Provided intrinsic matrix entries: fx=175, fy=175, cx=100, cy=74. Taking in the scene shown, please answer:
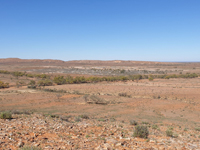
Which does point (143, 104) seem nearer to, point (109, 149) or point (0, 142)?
point (109, 149)

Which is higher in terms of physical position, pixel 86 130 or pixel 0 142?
pixel 0 142

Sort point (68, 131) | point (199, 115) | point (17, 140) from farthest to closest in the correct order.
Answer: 1. point (199, 115)
2. point (68, 131)
3. point (17, 140)

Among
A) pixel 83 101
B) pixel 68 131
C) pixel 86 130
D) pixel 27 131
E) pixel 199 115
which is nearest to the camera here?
pixel 27 131

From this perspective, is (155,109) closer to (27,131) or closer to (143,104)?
(143,104)

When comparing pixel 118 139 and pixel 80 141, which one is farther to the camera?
pixel 118 139

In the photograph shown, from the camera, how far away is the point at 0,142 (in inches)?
256

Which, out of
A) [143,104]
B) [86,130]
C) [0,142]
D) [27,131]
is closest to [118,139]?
[86,130]

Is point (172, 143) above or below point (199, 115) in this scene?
above

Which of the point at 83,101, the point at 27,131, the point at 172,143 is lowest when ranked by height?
the point at 83,101

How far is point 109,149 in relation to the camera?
678 centimetres

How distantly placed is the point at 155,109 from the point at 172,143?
1384 centimetres

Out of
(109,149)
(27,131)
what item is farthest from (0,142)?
(109,149)

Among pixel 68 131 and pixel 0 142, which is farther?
pixel 68 131

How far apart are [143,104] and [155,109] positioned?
108 inches
